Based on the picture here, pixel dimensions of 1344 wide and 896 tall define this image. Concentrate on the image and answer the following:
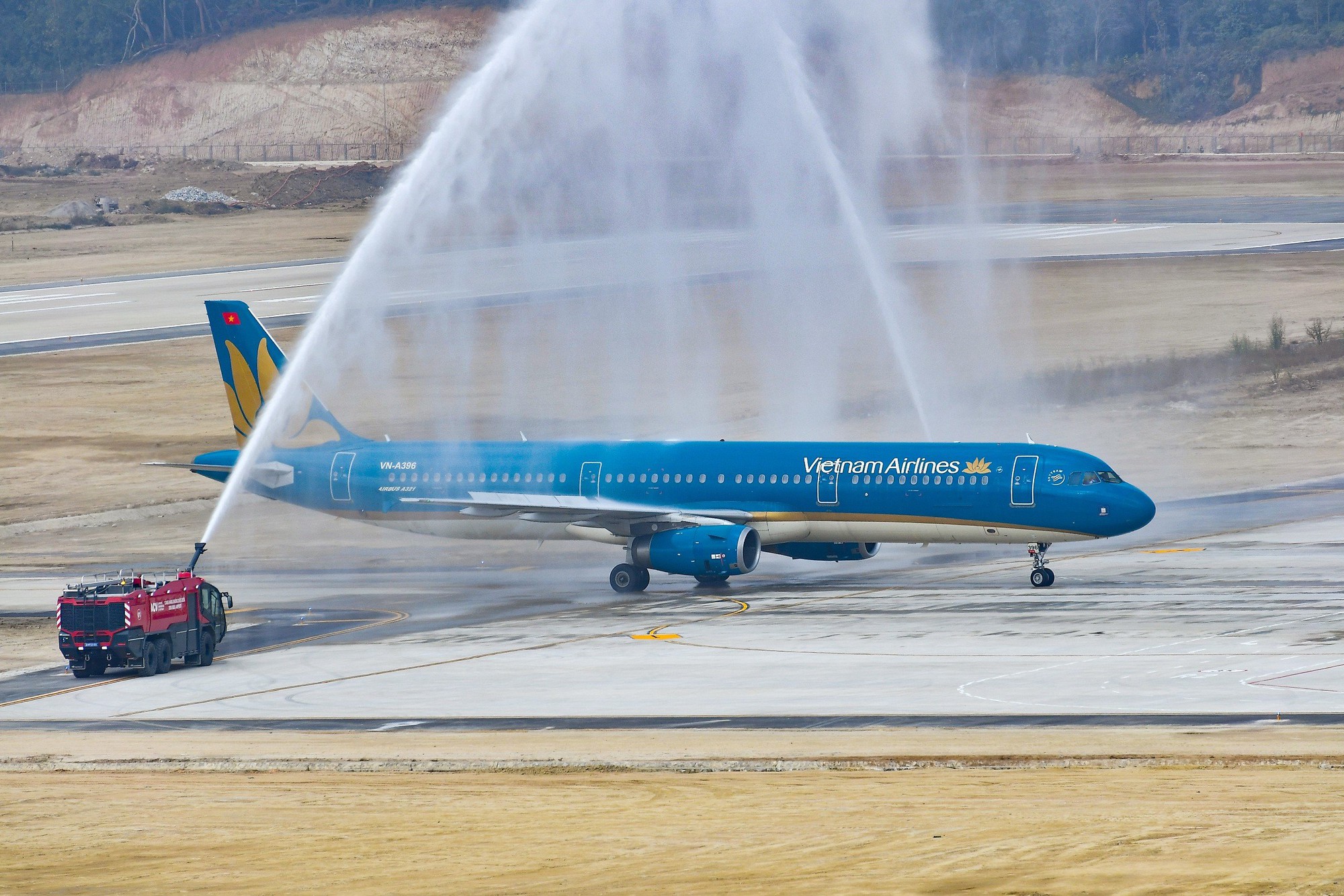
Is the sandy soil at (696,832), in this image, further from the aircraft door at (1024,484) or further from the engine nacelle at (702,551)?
the aircraft door at (1024,484)

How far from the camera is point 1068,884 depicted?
26047 millimetres

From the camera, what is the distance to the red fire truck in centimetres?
4778

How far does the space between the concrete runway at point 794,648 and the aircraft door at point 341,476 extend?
3.21 metres

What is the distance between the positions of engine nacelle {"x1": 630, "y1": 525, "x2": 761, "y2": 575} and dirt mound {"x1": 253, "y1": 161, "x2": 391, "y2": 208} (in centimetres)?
13344

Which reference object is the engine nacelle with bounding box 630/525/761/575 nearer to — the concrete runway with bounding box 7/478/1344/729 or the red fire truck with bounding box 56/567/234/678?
the concrete runway with bounding box 7/478/1344/729

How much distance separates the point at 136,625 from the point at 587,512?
1794 centimetres

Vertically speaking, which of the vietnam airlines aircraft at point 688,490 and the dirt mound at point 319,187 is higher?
the dirt mound at point 319,187

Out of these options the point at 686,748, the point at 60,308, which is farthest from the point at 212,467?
the point at 60,308

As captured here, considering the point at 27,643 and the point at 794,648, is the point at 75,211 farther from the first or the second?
the point at 794,648

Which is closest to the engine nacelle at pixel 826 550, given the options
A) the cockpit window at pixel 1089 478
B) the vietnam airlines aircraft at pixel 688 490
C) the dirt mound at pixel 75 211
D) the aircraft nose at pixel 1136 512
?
the vietnam airlines aircraft at pixel 688 490

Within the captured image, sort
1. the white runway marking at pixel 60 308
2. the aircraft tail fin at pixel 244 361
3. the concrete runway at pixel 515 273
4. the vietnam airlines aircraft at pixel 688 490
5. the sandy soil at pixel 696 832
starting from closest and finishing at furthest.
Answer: the sandy soil at pixel 696 832 < the vietnam airlines aircraft at pixel 688 490 < the aircraft tail fin at pixel 244 361 < the concrete runway at pixel 515 273 < the white runway marking at pixel 60 308

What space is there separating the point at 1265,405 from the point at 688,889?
82.4 metres

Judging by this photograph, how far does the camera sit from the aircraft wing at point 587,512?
62.0 m

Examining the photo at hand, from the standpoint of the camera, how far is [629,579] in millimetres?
62344
